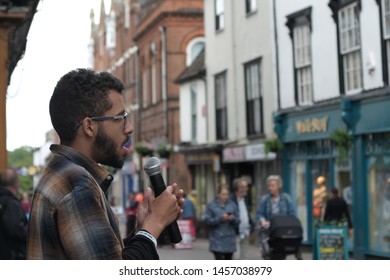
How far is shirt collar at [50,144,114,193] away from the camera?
7.82 ft

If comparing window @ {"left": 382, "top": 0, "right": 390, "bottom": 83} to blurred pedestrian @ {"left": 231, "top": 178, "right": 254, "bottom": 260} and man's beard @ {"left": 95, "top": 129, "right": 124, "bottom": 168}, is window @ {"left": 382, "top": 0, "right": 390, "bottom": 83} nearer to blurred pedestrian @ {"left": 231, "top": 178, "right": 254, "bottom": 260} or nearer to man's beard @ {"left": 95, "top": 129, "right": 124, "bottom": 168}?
blurred pedestrian @ {"left": 231, "top": 178, "right": 254, "bottom": 260}

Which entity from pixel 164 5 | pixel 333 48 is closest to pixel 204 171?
pixel 164 5

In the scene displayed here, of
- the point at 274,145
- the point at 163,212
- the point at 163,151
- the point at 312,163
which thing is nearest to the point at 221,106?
the point at 163,151

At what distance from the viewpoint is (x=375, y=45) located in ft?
36.1

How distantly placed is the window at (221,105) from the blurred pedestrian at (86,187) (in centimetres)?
1428

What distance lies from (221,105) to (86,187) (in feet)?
51.3

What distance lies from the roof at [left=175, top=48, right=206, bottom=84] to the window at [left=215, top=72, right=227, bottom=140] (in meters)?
1.92

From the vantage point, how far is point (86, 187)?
2.26 meters

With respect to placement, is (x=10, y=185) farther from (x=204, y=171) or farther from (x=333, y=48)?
(x=204, y=171)

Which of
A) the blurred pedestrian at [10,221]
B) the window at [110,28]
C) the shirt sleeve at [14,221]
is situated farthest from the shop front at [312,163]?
the shirt sleeve at [14,221]

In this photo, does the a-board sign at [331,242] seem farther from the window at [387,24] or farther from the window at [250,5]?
the window at [250,5]

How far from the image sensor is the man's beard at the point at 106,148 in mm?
2424

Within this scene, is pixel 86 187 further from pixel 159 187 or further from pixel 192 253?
pixel 192 253

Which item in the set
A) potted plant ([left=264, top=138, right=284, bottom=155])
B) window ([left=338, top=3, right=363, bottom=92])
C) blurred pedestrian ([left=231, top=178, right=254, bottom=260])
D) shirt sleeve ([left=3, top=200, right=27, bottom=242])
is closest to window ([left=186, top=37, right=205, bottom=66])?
potted plant ([left=264, top=138, right=284, bottom=155])
